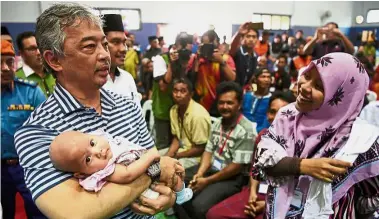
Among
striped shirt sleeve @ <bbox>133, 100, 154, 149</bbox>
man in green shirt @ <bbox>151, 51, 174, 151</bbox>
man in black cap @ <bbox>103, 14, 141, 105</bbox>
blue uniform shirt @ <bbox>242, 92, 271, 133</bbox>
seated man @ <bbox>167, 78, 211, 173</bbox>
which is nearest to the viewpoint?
striped shirt sleeve @ <bbox>133, 100, 154, 149</bbox>

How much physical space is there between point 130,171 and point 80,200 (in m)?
0.18

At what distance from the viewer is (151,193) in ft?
3.80

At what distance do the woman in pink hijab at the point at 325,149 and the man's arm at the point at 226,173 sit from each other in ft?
3.28

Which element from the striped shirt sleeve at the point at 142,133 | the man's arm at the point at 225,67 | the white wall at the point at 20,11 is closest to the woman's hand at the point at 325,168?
the striped shirt sleeve at the point at 142,133

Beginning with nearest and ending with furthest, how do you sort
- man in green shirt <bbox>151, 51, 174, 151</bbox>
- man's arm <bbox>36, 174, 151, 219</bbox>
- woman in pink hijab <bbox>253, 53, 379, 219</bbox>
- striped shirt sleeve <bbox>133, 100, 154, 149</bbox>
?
1. man's arm <bbox>36, 174, 151, 219</bbox>
2. striped shirt sleeve <bbox>133, 100, 154, 149</bbox>
3. woman in pink hijab <bbox>253, 53, 379, 219</bbox>
4. man in green shirt <bbox>151, 51, 174, 151</bbox>

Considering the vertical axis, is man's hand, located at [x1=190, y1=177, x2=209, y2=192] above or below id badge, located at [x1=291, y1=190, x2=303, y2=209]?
below

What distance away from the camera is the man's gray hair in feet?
3.62

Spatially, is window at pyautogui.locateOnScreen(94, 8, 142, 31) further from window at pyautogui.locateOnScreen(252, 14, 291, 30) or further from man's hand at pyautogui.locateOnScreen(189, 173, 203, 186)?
man's hand at pyautogui.locateOnScreen(189, 173, 203, 186)

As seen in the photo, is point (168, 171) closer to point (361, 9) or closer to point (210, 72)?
point (210, 72)

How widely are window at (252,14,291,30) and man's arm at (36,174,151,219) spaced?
36.3 ft

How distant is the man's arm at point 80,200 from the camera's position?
0.95 meters

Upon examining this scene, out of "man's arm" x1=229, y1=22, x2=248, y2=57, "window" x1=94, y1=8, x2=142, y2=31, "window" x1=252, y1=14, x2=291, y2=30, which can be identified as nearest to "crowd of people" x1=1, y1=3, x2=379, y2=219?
"man's arm" x1=229, y1=22, x2=248, y2=57

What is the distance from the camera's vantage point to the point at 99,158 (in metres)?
1.09

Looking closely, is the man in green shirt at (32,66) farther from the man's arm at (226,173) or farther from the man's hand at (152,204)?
the man's hand at (152,204)
